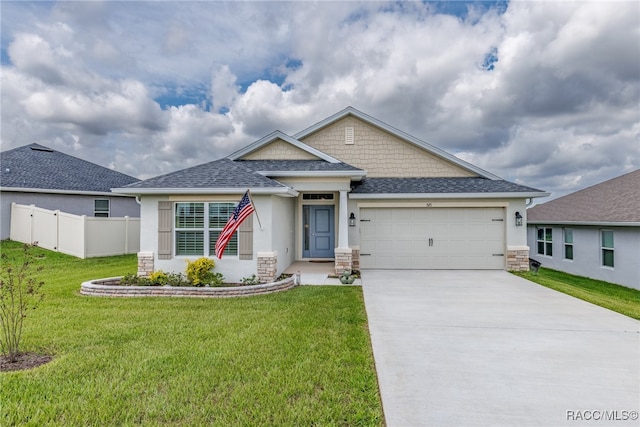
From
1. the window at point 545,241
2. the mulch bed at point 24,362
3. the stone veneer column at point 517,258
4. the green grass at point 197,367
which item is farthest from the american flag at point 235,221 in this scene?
the window at point 545,241

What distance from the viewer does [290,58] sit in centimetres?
1499

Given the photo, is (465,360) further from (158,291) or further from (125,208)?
(125,208)

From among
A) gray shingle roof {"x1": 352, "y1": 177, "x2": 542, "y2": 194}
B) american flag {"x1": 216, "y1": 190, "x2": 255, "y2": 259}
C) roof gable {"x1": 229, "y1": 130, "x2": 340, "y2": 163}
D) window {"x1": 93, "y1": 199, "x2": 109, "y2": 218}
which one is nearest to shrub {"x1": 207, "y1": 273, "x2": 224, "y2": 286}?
american flag {"x1": 216, "y1": 190, "x2": 255, "y2": 259}

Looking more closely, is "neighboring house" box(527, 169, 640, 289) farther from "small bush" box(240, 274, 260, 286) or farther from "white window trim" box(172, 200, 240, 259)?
"white window trim" box(172, 200, 240, 259)

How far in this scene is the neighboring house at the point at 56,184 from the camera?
1533 cm

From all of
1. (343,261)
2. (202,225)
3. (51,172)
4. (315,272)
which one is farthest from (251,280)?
(51,172)

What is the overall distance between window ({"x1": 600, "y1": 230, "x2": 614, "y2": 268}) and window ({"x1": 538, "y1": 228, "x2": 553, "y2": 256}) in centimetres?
328

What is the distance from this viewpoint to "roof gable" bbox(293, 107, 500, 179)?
13344 mm

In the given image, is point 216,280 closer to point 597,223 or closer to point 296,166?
point 296,166

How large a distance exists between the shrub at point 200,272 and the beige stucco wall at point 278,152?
16.5ft

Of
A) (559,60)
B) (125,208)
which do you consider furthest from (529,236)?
(125,208)

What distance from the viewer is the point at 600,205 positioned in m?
14.2

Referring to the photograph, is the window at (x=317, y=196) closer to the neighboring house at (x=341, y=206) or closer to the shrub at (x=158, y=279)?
the neighboring house at (x=341, y=206)

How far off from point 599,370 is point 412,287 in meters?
4.83
